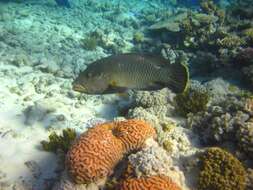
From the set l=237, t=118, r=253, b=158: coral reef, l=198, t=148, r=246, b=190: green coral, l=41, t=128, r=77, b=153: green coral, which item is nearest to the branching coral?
l=237, t=118, r=253, b=158: coral reef

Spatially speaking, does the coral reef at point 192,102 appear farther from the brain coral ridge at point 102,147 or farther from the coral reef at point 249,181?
the coral reef at point 249,181

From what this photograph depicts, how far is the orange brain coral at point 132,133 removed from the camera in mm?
5031

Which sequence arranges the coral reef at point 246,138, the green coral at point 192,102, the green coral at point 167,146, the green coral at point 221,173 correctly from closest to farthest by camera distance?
the green coral at point 221,173 → the coral reef at point 246,138 → the green coral at point 167,146 → the green coral at point 192,102

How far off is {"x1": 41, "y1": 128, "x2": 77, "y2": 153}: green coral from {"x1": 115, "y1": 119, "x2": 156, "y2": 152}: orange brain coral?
1081 millimetres

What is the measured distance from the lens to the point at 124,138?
502cm

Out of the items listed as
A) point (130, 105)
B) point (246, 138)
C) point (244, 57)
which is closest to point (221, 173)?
point (246, 138)

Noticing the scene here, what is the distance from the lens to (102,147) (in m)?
4.75

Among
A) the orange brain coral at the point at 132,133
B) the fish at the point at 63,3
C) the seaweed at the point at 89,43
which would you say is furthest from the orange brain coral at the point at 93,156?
the fish at the point at 63,3

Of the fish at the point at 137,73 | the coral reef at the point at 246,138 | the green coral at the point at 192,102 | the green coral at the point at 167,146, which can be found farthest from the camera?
the green coral at the point at 192,102

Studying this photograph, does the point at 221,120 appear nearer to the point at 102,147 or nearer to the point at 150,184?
the point at 150,184

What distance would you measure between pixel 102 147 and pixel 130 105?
7.73ft

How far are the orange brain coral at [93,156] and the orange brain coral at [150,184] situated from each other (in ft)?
1.25

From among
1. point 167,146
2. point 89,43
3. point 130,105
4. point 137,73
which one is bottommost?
point 89,43

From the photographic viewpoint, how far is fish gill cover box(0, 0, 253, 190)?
15.0 feet
